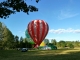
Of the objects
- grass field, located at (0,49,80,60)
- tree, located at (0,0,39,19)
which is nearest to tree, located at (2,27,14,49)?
grass field, located at (0,49,80,60)

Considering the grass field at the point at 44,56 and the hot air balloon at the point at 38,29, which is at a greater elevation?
the hot air balloon at the point at 38,29

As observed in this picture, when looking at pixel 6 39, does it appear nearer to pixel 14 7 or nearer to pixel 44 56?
pixel 44 56

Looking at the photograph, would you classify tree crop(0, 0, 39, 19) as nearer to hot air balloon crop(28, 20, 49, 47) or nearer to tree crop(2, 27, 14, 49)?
hot air balloon crop(28, 20, 49, 47)

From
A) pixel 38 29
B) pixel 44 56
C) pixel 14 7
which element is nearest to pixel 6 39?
pixel 38 29

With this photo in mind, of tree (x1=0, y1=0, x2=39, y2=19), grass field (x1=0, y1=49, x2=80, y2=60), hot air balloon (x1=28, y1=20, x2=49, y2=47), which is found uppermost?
hot air balloon (x1=28, y1=20, x2=49, y2=47)

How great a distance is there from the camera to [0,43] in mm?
92562

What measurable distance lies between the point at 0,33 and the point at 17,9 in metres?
82.4

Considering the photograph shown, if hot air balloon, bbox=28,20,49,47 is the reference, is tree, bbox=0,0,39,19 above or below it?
below

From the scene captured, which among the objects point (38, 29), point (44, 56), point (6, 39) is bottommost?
point (44, 56)

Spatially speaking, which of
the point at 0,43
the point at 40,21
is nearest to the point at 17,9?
the point at 40,21

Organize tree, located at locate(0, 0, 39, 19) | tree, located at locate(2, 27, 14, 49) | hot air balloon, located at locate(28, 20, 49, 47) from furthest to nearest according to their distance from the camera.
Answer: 1. tree, located at locate(2, 27, 14, 49)
2. hot air balloon, located at locate(28, 20, 49, 47)
3. tree, located at locate(0, 0, 39, 19)

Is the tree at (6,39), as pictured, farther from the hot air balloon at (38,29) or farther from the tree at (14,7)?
the tree at (14,7)

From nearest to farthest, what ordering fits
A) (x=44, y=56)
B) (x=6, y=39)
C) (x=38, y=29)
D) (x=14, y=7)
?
(x=14, y=7) → (x=44, y=56) → (x=38, y=29) → (x=6, y=39)

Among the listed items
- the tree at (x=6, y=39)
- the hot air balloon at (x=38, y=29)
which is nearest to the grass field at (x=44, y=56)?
the hot air balloon at (x=38, y=29)
